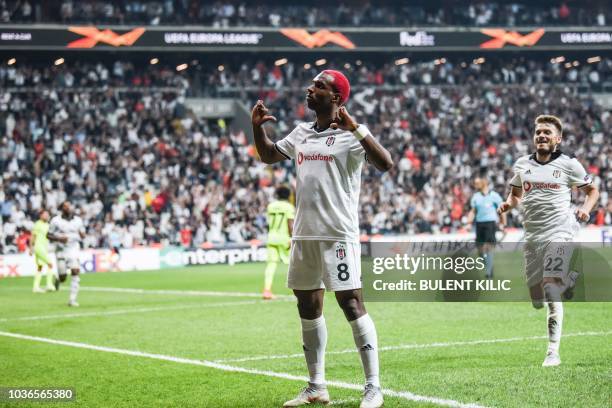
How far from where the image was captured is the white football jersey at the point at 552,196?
9.36m

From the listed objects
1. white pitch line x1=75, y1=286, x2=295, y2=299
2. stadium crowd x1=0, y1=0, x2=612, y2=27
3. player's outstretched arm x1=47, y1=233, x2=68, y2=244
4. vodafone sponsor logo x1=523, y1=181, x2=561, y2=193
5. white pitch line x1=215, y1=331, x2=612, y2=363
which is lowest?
white pitch line x1=75, y1=286, x2=295, y2=299

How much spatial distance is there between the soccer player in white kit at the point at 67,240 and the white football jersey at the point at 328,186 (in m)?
12.0

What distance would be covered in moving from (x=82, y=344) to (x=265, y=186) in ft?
84.6

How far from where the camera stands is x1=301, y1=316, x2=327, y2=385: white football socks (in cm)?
715

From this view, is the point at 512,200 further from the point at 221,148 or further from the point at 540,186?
the point at 221,148

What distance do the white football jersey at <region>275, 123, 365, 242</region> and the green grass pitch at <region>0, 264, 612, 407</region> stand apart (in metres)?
1.31

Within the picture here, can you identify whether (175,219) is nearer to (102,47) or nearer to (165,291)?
(102,47)

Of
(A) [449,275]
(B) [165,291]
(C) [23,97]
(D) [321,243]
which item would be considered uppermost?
(C) [23,97]

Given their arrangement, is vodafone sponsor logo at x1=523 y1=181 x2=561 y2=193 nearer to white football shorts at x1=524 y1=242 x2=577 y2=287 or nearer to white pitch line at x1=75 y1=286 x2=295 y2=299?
white football shorts at x1=524 y1=242 x2=577 y2=287

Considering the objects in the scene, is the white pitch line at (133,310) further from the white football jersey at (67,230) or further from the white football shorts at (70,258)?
the white football jersey at (67,230)

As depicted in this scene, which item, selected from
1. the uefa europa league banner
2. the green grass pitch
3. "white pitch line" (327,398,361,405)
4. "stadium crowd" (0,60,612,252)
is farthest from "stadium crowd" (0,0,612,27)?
"white pitch line" (327,398,361,405)

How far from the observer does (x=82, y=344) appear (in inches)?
469

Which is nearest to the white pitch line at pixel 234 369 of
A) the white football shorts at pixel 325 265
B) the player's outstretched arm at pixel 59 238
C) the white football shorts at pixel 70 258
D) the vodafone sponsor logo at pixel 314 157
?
the white football shorts at pixel 325 265

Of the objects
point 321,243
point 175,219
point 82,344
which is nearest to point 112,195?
point 175,219
